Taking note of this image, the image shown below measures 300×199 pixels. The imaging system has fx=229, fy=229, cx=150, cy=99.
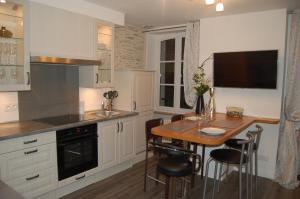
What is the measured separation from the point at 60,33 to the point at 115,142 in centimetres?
176

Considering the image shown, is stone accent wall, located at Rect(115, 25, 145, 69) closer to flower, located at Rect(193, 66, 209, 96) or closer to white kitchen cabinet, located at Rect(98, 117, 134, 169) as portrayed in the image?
white kitchen cabinet, located at Rect(98, 117, 134, 169)

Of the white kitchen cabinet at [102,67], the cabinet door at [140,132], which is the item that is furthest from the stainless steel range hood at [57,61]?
the cabinet door at [140,132]

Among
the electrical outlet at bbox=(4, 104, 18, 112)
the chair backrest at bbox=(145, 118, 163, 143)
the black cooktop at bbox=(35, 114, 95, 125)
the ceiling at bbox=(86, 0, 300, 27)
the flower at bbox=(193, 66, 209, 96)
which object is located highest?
the ceiling at bbox=(86, 0, 300, 27)

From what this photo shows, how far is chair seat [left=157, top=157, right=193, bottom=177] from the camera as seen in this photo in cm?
229

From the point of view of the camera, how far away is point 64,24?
3016mm

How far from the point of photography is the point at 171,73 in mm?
4906

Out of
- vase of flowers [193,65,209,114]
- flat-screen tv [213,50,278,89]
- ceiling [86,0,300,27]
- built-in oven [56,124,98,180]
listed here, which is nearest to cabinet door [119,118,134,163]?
built-in oven [56,124,98,180]

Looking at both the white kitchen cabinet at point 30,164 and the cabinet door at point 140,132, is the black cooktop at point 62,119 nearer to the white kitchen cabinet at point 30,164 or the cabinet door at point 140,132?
the white kitchen cabinet at point 30,164

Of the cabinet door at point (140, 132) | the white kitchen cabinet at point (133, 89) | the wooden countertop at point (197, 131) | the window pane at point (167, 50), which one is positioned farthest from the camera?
the window pane at point (167, 50)

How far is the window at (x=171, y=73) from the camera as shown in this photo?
475cm

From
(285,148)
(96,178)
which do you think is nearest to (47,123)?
(96,178)

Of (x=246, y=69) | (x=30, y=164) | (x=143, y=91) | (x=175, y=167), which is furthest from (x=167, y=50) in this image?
Answer: (x=30, y=164)

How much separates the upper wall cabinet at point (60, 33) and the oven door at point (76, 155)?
3.78 ft

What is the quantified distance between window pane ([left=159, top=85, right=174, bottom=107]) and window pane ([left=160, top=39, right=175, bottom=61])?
24.9 inches
